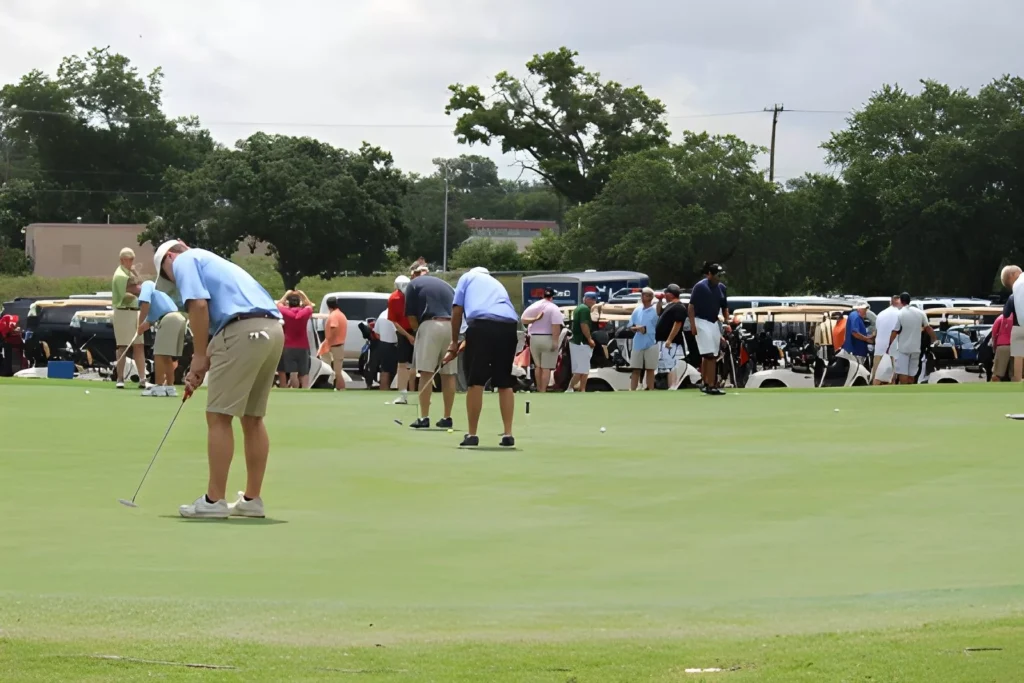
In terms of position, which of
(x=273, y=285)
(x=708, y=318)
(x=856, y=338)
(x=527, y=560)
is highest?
(x=273, y=285)

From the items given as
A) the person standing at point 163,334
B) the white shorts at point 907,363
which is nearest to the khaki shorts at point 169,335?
the person standing at point 163,334

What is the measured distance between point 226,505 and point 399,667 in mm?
4240

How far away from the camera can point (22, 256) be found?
103 metres

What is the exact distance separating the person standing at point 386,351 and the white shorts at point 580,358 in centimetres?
298

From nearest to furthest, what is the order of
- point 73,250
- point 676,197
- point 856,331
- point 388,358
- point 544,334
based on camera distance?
point 544,334, point 388,358, point 856,331, point 676,197, point 73,250

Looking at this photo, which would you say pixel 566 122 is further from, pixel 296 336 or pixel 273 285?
pixel 296 336

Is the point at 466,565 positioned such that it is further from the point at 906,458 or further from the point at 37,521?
the point at 906,458

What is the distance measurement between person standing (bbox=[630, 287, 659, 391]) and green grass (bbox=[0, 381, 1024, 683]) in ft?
34.3

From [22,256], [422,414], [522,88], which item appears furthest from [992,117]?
A: [422,414]

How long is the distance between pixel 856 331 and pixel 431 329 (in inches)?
535

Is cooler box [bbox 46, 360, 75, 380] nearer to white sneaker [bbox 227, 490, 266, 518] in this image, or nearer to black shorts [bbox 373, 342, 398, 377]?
black shorts [bbox 373, 342, 398, 377]

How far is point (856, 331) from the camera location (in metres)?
28.8

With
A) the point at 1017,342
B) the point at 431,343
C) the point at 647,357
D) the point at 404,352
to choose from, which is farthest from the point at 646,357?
the point at 431,343

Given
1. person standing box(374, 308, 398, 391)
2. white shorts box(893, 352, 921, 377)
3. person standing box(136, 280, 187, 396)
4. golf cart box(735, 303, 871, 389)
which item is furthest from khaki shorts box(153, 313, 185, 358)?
white shorts box(893, 352, 921, 377)
